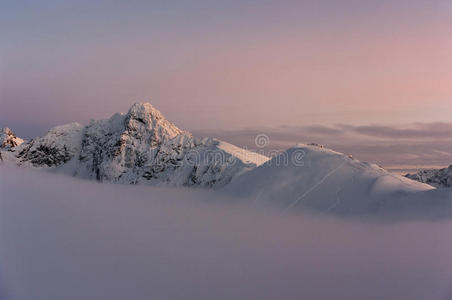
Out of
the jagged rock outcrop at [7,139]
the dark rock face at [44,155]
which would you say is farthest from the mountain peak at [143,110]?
the jagged rock outcrop at [7,139]

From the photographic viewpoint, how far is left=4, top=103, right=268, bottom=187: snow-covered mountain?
51600 millimetres

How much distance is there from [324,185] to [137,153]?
182 feet

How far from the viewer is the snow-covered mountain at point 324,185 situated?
44.7 feet

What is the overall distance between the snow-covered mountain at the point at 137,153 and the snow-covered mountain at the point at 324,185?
24962mm

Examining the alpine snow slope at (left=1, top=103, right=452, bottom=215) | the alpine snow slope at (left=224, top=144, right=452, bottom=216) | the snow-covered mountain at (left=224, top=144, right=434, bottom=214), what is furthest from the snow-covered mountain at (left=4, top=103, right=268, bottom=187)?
the alpine snow slope at (left=224, top=144, right=452, bottom=216)

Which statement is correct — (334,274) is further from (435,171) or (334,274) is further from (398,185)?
(435,171)

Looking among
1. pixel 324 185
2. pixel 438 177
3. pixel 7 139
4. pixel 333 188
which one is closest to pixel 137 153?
pixel 7 139

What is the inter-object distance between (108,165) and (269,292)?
64.9 m

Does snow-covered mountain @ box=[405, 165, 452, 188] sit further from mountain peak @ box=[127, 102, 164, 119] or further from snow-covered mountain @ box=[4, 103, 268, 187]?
mountain peak @ box=[127, 102, 164, 119]

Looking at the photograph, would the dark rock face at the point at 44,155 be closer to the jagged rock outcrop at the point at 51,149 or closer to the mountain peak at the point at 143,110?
the jagged rock outcrop at the point at 51,149

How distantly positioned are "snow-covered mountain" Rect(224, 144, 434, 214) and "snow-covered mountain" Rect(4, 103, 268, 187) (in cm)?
2496

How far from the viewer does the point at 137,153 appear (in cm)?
6531

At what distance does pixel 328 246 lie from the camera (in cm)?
822

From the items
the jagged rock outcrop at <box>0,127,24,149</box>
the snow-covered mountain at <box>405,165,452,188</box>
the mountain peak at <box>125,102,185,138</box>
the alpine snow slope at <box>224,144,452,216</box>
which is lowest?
the snow-covered mountain at <box>405,165,452,188</box>
